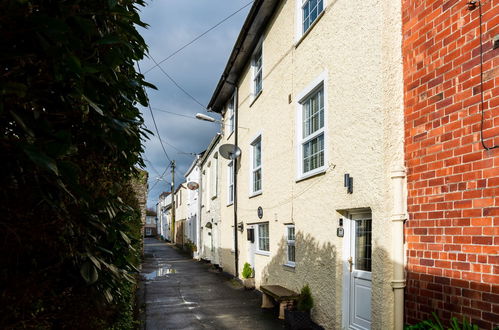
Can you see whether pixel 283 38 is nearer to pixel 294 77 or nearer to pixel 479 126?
pixel 294 77

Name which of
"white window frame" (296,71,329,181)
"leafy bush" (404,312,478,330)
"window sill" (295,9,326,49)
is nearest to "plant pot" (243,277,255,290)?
"white window frame" (296,71,329,181)

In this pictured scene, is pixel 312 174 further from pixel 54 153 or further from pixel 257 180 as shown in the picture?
pixel 54 153

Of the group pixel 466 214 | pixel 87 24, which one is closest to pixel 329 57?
pixel 466 214

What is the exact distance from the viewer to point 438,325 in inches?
162

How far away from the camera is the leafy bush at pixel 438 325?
372 centimetres

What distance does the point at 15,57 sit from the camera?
1276 mm

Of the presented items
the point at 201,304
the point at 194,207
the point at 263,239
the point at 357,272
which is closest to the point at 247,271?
the point at 263,239

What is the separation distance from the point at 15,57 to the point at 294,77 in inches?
308

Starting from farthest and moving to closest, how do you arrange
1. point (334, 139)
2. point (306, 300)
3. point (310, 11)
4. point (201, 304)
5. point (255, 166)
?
point (255, 166)
point (201, 304)
point (310, 11)
point (306, 300)
point (334, 139)

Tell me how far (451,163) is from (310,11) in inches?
211

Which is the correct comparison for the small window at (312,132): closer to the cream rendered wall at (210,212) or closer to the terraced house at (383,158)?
the terraced house at (383,158)

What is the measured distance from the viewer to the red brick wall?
12.2 ft

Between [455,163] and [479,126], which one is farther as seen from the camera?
[455,163]

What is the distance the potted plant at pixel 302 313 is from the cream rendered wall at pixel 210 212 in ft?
34.1
